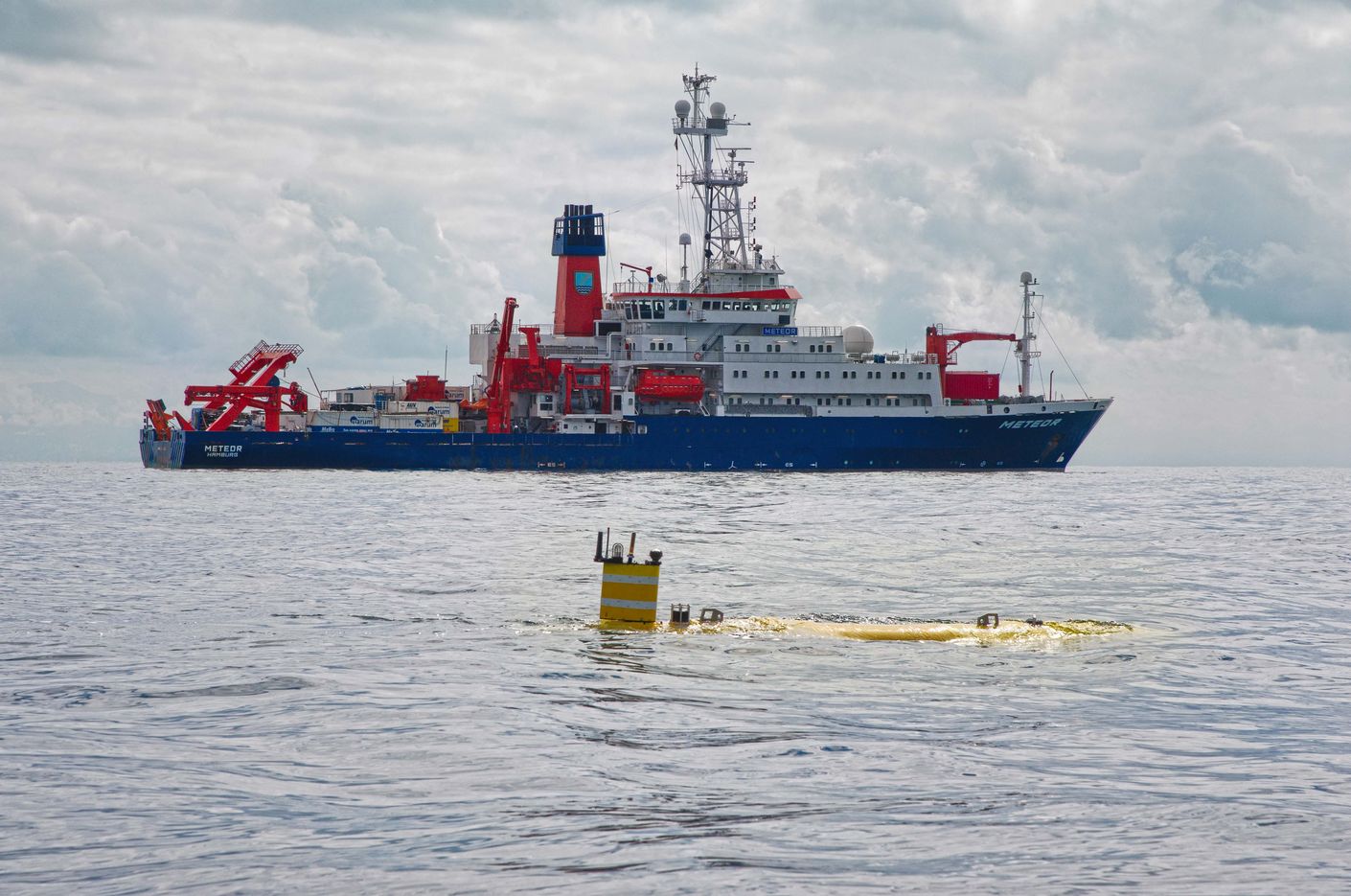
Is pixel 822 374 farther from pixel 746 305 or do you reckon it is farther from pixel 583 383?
pixel 583 383

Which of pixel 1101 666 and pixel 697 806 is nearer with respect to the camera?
pixel 697 806

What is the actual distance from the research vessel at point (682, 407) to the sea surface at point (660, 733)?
4882cm

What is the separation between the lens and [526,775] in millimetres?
10758

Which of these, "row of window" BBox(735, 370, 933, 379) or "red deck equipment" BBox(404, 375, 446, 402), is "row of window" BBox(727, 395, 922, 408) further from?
"red deck equipment" BBox(404, 375, 446, 402)

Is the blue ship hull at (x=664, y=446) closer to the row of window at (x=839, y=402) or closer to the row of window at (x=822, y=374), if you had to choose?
the row of window at (x=839, y=402)

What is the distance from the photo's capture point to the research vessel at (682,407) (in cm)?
7844

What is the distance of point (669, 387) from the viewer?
260 ft

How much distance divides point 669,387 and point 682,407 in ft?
7.94

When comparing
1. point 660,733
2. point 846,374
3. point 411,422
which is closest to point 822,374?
point 846,374

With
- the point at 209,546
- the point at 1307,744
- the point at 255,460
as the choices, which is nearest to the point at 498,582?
the point at 209,546

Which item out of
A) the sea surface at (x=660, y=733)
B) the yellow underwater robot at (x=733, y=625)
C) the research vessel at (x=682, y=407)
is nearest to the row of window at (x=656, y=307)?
the research vessel at (x=682, y=407)

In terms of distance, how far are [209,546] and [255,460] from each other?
48.3 metres

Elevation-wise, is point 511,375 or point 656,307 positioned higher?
point 656,307

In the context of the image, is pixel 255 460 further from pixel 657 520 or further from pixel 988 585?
pixel 988 585
